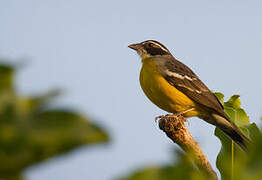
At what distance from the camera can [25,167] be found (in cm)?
123

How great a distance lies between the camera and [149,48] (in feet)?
33.4

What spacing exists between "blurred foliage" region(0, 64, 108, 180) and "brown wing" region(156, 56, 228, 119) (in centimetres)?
726

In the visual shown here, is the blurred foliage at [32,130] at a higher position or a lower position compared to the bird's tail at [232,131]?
higher

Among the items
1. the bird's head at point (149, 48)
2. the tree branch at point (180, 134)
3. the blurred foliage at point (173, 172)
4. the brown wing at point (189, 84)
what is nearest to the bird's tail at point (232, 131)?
the brown wing at point (189, 84)

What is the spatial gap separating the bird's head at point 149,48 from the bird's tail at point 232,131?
7.77 feet

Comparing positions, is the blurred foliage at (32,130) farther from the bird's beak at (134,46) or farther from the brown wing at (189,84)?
the bird's beak at (134,46)

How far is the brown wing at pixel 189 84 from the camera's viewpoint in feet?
27.7

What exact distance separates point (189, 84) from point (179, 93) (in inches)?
27.7

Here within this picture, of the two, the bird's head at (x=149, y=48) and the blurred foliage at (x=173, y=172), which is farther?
the bird's head at (x=149, y=48)

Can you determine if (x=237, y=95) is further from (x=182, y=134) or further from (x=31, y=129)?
(x=31, y=129)

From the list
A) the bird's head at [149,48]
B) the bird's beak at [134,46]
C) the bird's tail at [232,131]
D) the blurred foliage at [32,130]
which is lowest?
the bird's tail at [232,131]

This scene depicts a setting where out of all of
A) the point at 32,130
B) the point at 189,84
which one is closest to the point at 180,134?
the point at 189,84

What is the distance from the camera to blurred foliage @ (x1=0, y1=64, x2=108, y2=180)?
1.10 metres

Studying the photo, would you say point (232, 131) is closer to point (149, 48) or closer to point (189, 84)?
point (189, 84)
